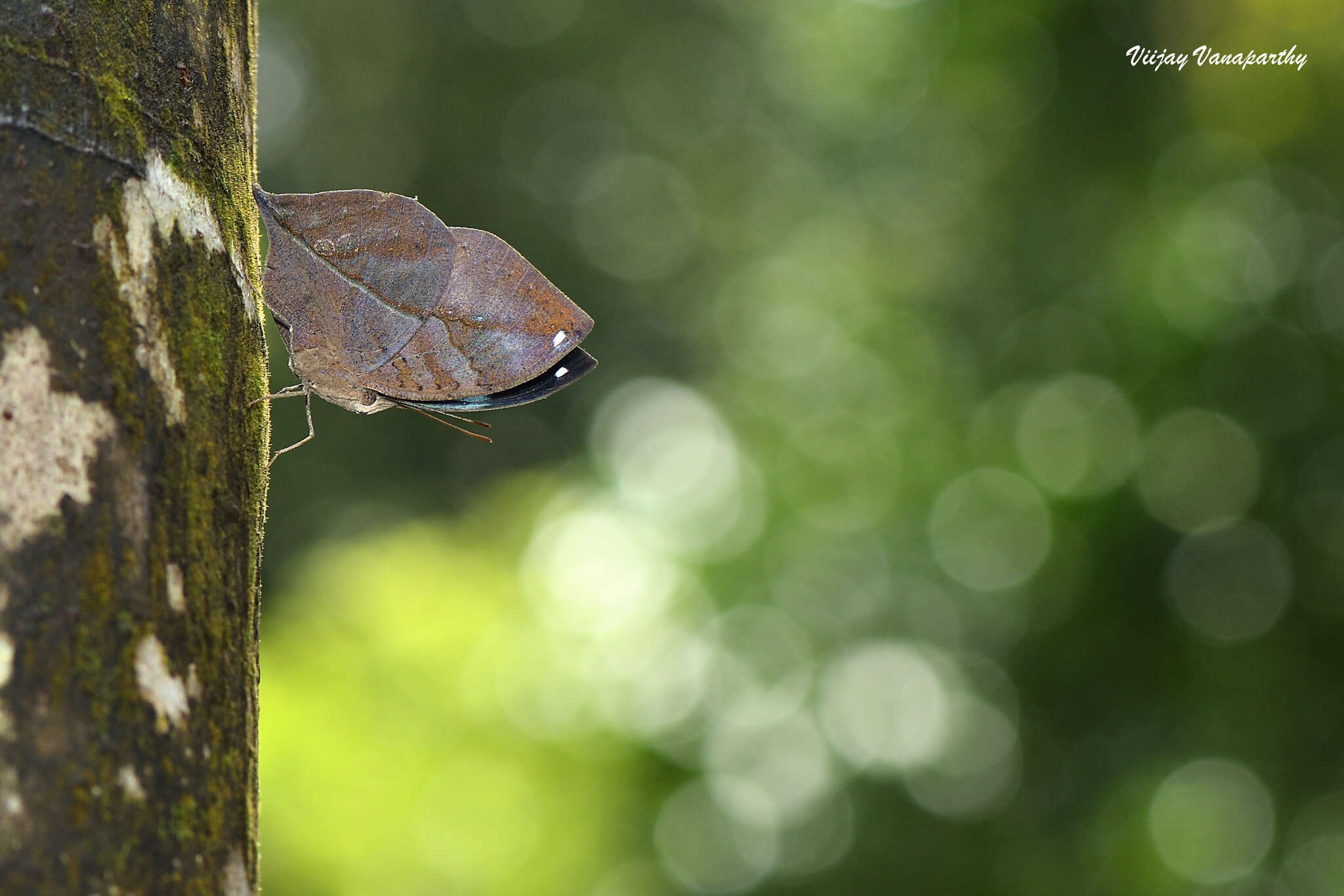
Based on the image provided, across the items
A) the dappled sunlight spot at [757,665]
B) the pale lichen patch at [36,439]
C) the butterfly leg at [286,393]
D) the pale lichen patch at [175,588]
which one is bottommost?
the dappled sunlight spot at [757,665]

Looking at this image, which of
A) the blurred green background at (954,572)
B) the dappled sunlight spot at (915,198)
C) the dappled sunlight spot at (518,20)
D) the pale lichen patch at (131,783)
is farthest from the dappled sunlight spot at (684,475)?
the pale lichen patch at (131,783)

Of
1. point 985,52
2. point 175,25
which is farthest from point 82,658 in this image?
point 985,52

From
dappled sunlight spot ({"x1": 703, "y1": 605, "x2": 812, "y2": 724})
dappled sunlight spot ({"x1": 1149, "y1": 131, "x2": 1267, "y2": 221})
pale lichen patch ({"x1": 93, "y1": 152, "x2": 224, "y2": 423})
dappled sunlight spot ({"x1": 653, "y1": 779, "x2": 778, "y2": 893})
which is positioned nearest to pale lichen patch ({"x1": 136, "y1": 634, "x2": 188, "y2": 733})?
pale lichen patch ({"x1": 93, "y1": 152, "x2": 224, "y2": 423})

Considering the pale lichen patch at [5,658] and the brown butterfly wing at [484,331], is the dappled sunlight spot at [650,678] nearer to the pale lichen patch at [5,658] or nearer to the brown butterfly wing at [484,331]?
the brown butterfly wing at [484,331]

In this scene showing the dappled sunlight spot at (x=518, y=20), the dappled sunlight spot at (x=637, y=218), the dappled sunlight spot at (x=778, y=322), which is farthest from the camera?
the dappled sunlight spot at (x=518, y=20)

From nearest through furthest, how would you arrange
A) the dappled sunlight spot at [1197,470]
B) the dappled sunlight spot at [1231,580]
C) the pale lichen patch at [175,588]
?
the pale lichen patch at [175,588] < the dappled sunlight spot at [1231,580] < the dappled sunlight spot at [1197,470]

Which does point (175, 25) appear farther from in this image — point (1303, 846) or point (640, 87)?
point (640, 87)

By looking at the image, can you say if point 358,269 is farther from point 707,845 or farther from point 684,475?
point 684,475

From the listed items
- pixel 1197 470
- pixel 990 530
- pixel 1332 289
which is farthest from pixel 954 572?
pixel 1332 289
